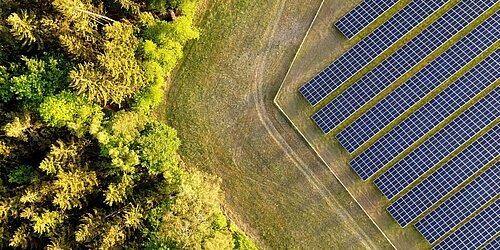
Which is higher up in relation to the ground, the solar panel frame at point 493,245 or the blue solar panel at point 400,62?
the blue solar panel at point 400,62

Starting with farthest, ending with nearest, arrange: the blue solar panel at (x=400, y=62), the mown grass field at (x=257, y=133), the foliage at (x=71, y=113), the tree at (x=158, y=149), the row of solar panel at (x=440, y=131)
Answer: the mown grass field at (x=257, y=133)
the blue solar panel at (x=400, y=62)
the row of solar panel at (x=440, y=131)
the tree at (x=158, y=149)
the foliage at (x=71, y=113)

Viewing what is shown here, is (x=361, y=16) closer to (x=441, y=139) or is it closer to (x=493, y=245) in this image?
(x=441, y=139)

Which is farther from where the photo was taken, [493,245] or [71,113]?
[493,245]

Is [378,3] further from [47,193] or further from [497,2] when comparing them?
[47,193]

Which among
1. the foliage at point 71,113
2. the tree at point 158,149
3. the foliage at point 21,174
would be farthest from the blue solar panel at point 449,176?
the foliage at point 21,174

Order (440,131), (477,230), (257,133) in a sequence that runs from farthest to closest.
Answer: (257,133), (440,131), (477,230)

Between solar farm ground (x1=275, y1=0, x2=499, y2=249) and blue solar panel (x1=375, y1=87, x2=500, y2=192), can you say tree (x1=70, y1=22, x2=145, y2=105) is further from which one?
blue solar panel (x1=375, y1=87, x2=500, y2=192)

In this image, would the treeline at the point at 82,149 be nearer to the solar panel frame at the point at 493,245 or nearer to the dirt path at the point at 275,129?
the dirt path at the point at 275,129

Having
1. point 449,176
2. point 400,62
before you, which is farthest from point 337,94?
point 449,176
